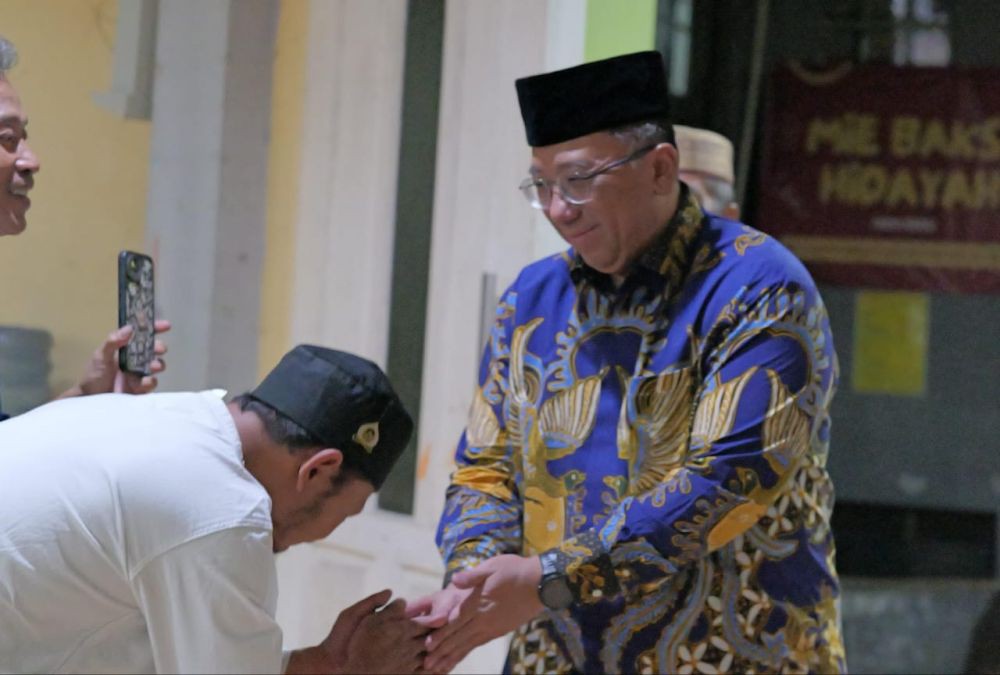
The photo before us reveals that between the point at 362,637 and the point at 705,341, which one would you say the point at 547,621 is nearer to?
the point at 362,637

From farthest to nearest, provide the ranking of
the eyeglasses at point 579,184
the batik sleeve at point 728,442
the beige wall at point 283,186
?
the beige wall at point 283,186 < the eyeglasses at point 579,184 < the batik sleeve at point 728,442

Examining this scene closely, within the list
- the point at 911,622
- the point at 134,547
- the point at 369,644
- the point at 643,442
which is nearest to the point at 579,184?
the point at 643,442

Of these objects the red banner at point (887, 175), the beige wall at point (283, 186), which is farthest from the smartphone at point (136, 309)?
the red banner at point (887, 175)

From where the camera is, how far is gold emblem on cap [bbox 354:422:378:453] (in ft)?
5.24

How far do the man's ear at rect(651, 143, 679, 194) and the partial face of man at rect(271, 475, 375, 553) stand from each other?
0.60m

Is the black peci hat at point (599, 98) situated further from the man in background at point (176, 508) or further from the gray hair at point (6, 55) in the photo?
the gray hair at point (6, 55)

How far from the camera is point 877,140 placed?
168 inches

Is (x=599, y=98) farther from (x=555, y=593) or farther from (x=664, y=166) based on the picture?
(x=555, y=593)

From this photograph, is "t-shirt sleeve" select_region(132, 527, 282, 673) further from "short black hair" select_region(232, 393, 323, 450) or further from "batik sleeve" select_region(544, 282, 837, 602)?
"batik sleeve" select_region(544, 282, 837, 602)

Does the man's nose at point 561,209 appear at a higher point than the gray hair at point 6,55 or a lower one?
lower

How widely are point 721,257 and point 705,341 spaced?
13 centimetres

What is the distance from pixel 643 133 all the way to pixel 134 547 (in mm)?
877

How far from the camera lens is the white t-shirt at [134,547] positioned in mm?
1467

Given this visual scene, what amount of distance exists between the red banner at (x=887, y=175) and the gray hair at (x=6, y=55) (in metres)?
2.70
